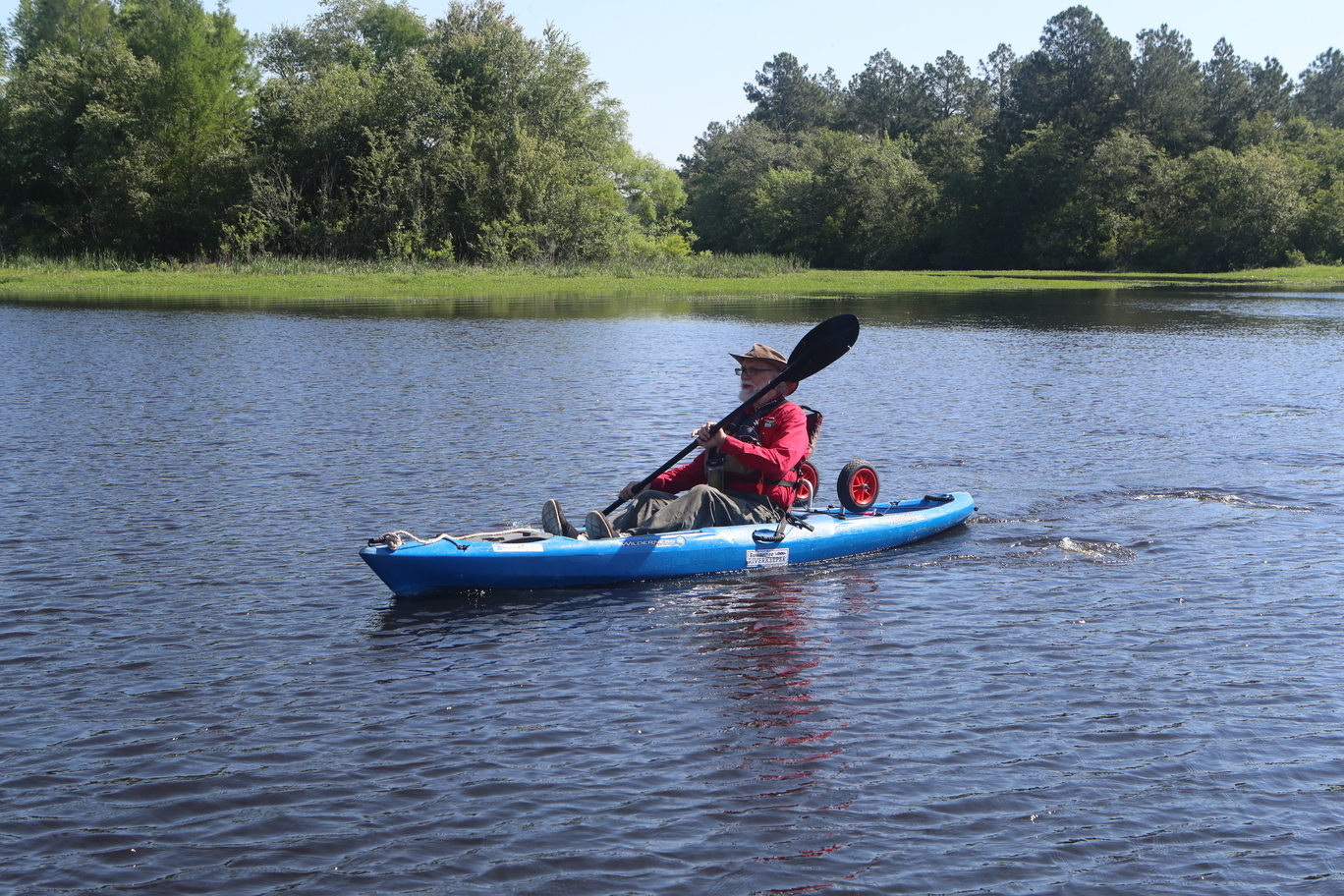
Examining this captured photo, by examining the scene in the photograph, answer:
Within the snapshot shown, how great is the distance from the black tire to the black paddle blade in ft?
2.80

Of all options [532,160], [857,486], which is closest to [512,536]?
[857,486]

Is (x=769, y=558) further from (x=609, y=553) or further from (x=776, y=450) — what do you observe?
(x=609, y=553)

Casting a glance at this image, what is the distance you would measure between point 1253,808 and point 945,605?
3.18 metres

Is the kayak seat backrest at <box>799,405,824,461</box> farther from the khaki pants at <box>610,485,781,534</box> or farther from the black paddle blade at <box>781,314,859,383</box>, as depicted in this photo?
the khaki pants at <box>610,485,781,534</box>

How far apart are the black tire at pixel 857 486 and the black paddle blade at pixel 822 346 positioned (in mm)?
852

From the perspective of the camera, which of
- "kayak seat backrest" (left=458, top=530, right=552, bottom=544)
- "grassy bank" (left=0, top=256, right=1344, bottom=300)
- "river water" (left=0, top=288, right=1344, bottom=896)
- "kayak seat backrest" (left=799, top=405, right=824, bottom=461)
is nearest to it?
"river water" (left=0, top=288, right=1344, bottom=896)

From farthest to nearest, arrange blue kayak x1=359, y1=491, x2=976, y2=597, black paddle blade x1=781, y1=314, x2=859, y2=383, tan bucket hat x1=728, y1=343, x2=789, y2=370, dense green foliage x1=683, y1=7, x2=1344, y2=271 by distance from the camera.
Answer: dense green foliage x1=683, y1=7, x2=1344, y2=271
black paddle blade x1=781, y1=314, x2=859, y2=383
tan bucket hat x1=728, y1=343, x2=789, y2=370
blue kayak x1=359, y1=491, x2=976, y2=597

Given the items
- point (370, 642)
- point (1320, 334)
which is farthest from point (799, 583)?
point (1320, 334)

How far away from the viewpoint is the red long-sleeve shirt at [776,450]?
9180 millimetres

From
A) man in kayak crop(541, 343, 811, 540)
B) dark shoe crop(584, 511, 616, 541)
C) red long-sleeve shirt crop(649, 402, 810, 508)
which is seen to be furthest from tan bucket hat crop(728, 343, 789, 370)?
dark shoe crop(584, 511, 616, 541)

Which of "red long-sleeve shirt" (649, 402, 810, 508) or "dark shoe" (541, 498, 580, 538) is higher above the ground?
"red long-sleeve shirt" (649, 402, 810, 508)

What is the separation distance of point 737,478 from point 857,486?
48.9 inches

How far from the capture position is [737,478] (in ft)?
31.2

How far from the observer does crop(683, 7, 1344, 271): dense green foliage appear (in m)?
65.4
